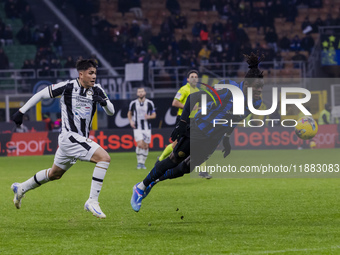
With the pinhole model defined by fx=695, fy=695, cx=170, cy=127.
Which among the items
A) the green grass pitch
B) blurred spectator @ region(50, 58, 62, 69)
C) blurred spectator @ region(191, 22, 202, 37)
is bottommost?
the green grass pitch

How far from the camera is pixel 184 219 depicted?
9406mm

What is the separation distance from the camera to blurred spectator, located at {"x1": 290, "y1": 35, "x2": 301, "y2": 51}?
32.5m

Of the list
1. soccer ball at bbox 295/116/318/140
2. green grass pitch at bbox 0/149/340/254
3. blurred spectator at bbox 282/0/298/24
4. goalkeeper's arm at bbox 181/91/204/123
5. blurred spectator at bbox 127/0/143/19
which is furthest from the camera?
blurred spectator at bbox 127/0/143/19

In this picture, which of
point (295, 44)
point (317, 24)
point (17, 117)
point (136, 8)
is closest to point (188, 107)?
point (17, 117)

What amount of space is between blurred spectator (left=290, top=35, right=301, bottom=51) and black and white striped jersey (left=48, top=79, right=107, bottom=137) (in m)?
24.2

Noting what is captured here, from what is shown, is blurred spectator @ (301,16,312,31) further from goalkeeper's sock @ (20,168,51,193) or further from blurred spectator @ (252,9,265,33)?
goalkeeper's sock @ (20,168,51,193)

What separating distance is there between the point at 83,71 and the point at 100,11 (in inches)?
1082

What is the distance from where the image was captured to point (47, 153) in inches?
992

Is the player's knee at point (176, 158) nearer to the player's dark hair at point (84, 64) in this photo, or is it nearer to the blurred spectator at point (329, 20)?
the player's dark hair at point (84, 64)

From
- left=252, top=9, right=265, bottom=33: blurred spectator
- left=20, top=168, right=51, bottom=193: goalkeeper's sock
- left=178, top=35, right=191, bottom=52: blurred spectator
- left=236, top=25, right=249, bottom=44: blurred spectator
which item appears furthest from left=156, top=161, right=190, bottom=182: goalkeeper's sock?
left=252, top=9, right=265, bottom=33: blurred spectator

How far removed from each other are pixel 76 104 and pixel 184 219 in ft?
7.00

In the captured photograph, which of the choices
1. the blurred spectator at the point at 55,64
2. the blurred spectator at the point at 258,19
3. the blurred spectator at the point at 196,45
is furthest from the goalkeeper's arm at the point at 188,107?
the blurred spectator at the point at 258,19

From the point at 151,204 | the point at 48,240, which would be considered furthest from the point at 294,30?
the point at 48,240

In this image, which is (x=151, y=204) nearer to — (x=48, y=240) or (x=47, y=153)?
(x=48, y=240)
